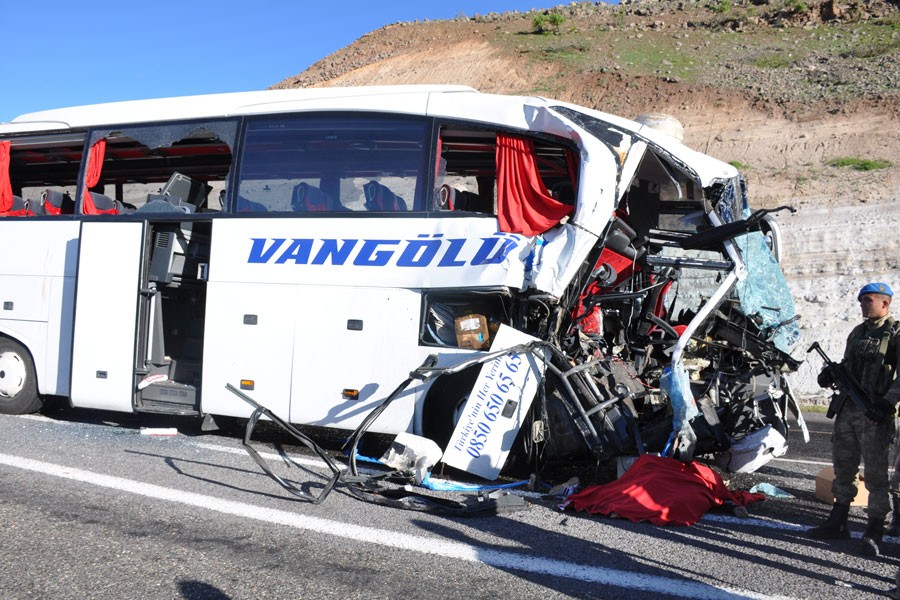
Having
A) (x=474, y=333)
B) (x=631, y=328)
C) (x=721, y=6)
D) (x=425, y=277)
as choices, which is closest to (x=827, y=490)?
(x=631, y=328)

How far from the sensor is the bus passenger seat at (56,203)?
9445 millimetres

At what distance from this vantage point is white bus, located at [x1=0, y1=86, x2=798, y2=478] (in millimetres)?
6449

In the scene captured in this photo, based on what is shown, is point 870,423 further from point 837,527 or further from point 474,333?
point 474,333

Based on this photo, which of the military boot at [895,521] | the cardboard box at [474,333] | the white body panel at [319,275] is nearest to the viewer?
the military boot at [895,521]

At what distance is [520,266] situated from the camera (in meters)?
6.47

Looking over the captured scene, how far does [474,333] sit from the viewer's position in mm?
6762

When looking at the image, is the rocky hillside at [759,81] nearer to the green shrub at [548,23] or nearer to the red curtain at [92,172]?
the green shrub at [548,23]

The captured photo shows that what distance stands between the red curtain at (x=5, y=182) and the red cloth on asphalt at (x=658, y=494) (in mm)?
7999

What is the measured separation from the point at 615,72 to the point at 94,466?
3749 centimetres

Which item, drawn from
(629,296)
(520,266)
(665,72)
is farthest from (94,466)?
(665,72)

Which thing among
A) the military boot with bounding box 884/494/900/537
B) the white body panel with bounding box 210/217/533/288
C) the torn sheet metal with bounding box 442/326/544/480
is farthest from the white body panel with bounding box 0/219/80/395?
the military boot with bounding box 884/494/900/537

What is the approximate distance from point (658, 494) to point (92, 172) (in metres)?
7.22

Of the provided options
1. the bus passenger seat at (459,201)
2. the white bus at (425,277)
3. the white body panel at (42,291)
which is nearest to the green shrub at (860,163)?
the white bus at (425,277)

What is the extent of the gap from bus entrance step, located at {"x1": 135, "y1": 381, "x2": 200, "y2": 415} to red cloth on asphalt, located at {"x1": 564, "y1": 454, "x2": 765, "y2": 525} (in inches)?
171
